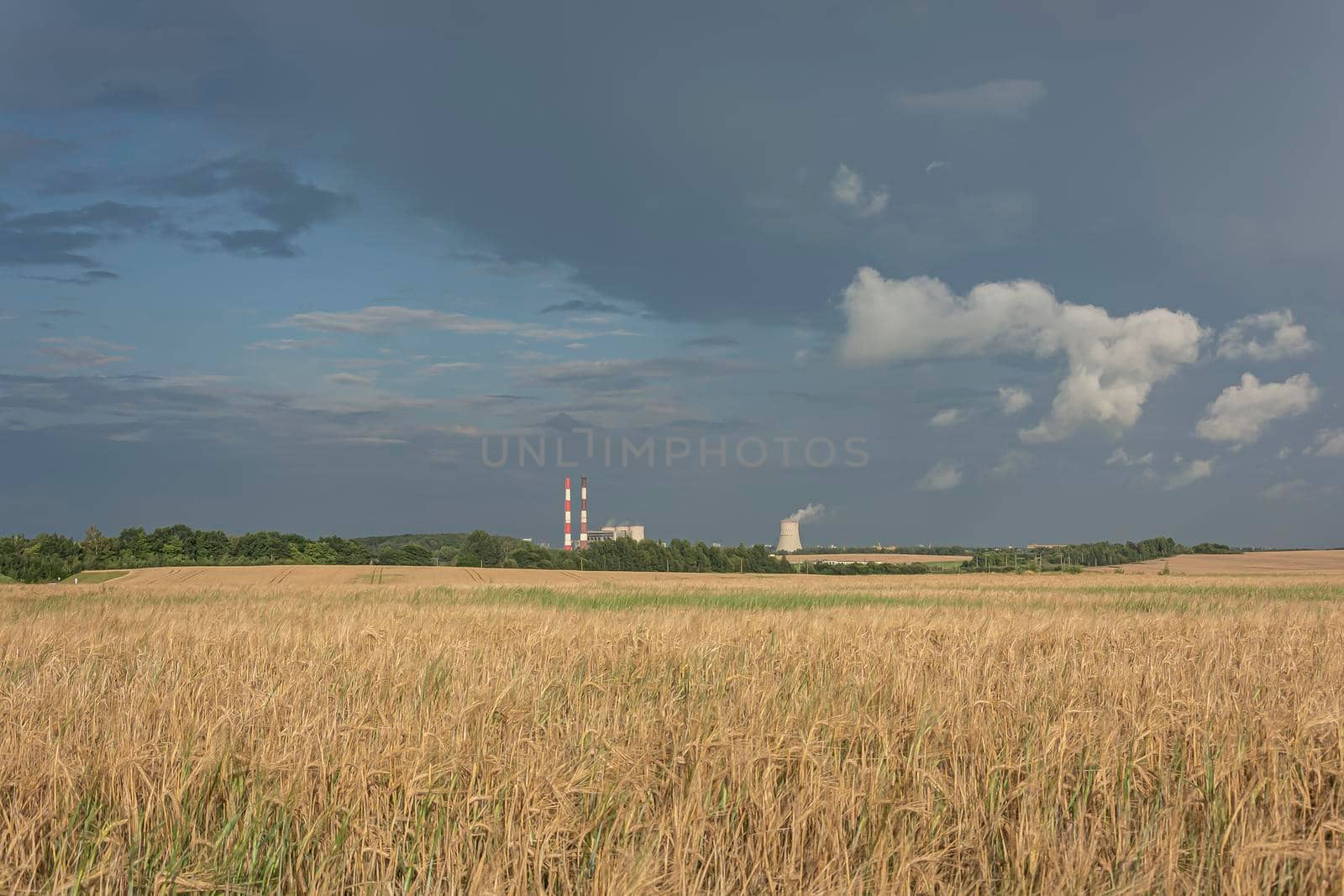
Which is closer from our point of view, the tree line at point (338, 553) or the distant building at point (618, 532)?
the tree line at point (338, 553)

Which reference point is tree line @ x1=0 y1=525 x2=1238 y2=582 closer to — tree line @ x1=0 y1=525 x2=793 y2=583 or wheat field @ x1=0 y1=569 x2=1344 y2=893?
tree line @ x1=0 y1=525 x2=793 y2=583

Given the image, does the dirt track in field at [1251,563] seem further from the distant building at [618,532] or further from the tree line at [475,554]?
the distant building at [618,532]

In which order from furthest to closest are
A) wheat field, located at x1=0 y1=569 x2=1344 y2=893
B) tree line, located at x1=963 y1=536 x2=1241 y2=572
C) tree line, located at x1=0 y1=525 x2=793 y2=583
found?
tree line, located at x1=963 y1=536 x2=1241 y2=572 → tree line, located at x1=0 y1=525 x2=793 y2=583 → wheat field, located at x1=0 y1=569 x2=1344 y2=893

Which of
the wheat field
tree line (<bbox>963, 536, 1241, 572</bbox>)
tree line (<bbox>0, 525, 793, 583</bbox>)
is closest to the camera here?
the wheat field

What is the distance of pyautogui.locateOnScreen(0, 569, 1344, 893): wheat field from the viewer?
137 inches

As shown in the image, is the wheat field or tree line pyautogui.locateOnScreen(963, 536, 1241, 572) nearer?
the wheat field

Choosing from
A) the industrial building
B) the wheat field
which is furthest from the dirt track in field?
the wheat field

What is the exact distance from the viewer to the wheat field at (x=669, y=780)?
348cm

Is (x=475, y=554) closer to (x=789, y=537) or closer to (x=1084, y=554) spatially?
(x=789, y=537)

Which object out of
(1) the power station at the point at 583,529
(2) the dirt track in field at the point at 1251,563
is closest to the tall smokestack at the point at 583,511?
(1) the power station at the point at 583,529

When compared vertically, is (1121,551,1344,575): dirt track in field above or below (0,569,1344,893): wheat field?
below

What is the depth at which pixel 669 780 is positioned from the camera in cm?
432

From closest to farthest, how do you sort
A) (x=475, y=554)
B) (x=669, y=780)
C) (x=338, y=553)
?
1. (x=669, y=780)
2. (x=338, y=553)
3. (x=475, y=554)

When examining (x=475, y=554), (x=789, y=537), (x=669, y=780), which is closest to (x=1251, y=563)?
(x=789, y=537)
